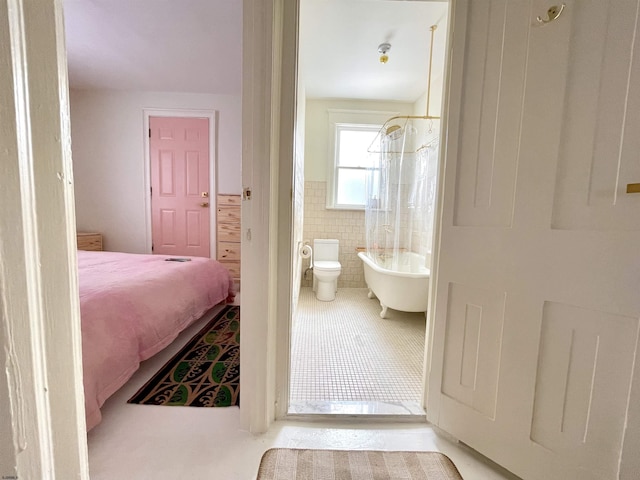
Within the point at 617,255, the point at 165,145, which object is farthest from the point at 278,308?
the point at 165,145

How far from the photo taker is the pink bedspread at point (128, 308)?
46.1 inches

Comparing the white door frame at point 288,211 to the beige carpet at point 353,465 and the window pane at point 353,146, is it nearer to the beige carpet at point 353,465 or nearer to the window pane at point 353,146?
the beige carpet at point 353,465

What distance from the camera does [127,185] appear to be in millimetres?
3619

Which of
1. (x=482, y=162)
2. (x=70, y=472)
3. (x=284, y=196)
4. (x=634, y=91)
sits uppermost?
(x=634, y=91)

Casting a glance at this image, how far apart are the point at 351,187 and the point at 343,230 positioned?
2.07 ft

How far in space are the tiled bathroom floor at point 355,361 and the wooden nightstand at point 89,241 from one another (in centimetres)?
285

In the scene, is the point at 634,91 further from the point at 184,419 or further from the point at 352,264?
the point at 352,264

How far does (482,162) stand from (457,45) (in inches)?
20.5

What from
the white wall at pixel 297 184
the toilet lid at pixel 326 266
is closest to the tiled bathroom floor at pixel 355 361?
the white wall at pixel 297 184

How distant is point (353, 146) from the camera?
374 centimetres

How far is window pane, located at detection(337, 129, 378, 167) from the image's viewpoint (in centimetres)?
371

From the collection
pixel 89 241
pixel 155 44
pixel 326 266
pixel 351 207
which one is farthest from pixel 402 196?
pixel 89 241

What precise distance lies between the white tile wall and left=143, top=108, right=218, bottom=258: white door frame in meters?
1.30

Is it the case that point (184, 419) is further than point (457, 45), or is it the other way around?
point (184, 419)
